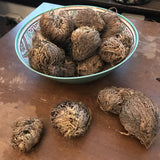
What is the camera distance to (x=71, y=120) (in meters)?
0.48

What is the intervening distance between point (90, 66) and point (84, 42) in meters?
0.07

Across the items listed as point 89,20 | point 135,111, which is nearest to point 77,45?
point 89,20

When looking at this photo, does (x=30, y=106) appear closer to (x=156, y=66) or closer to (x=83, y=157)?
A: (x=83, y=157)

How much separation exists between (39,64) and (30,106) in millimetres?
138

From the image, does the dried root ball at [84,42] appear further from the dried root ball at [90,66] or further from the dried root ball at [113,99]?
the dried root ball at [113,99]

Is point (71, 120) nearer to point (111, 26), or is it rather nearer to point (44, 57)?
point (44, 57)

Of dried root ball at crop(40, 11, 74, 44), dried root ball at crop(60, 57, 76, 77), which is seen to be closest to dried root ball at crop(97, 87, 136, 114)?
dried root ball at crop(60, 57, 76, 77)

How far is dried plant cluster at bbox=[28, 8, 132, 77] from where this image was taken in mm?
532

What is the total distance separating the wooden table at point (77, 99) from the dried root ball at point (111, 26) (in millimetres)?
Answer: 134

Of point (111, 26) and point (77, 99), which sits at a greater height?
point (111, 26)

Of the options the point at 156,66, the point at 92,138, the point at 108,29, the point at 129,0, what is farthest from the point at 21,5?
the point at 92,138

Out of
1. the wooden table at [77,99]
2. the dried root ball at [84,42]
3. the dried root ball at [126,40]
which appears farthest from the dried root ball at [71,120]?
the dried root ball at [126,40]

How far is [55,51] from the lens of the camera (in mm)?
530

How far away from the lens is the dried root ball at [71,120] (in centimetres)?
47
